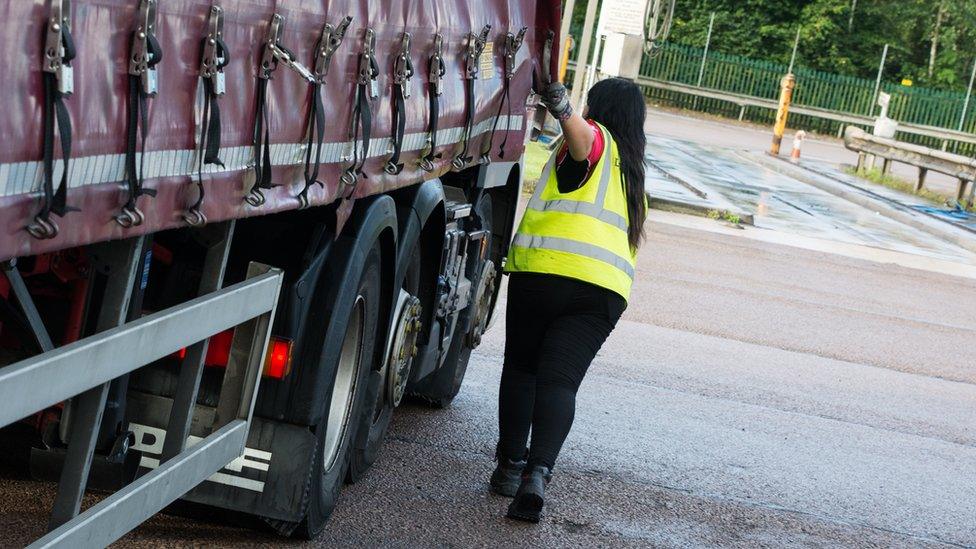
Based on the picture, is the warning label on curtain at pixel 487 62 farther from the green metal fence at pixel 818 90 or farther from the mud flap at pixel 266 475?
the green metal fence at pixel 818 90

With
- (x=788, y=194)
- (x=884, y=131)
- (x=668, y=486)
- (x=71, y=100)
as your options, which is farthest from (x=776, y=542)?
(x=884, y=131)

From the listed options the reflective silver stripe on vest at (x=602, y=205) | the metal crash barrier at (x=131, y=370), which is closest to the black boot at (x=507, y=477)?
the reflective silver stripe on vest at (x=602, y=205)

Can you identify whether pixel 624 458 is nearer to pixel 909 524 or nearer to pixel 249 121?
pixel 909 524

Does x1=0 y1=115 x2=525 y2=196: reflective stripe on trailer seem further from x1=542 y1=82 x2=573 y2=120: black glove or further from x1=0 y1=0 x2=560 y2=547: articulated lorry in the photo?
x1=542 y1=82 x2=573 y2=120: black glove

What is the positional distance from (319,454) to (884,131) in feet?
109

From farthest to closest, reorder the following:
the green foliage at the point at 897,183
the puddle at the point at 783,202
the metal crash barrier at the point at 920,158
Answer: the green foliage at the point at 897,183
the metal crash barrier at the point at 920,158
the puddle at the point at 783,202

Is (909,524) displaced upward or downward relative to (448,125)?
downward

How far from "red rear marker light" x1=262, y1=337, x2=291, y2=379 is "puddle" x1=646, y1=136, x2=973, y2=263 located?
48.5 ft

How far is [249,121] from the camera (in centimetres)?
320

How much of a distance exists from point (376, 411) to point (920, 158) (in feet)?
70.0

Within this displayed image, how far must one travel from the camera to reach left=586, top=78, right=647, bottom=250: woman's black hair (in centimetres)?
556

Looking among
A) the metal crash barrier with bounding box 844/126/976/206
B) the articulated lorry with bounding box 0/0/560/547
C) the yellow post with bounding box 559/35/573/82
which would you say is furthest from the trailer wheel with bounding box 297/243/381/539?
the metal crash barrier with bounding box 844/126/976/206

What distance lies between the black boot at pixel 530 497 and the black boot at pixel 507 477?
267 mm

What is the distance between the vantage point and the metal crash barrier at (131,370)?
252cm
